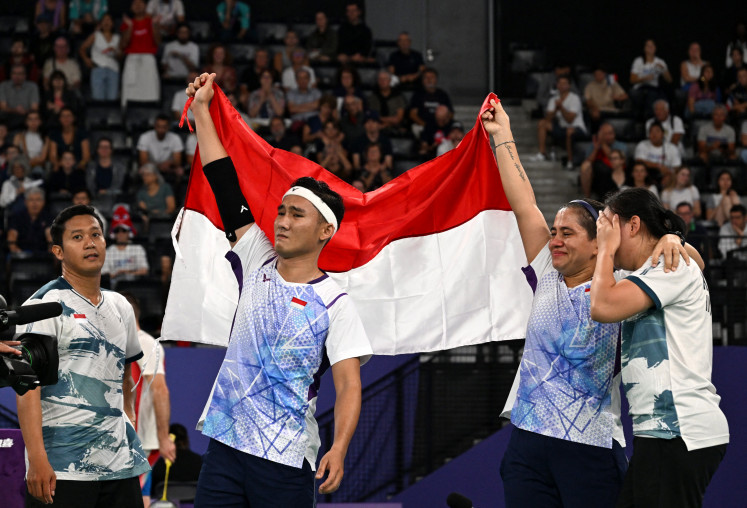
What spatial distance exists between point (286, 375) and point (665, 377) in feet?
4.65

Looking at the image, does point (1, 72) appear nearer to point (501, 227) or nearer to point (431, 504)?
point (431, 504)

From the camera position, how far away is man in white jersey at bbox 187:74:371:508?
374cm

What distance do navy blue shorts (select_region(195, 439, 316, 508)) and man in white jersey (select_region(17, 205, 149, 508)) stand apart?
2.76 feet

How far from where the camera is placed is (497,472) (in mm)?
8484

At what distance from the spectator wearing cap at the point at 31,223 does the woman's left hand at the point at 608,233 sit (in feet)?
24.0

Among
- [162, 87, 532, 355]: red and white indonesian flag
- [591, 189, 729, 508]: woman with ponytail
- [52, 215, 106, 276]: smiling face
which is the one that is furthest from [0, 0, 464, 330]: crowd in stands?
[591, 189, 729, 508]: woman with ponytail

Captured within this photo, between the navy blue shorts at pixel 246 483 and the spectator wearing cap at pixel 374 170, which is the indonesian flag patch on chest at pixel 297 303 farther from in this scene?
the spectator wearing cap at pixel 374 170

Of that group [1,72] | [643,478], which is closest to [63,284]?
[643,478]

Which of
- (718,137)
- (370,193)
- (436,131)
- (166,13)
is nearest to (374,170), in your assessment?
(436,131)

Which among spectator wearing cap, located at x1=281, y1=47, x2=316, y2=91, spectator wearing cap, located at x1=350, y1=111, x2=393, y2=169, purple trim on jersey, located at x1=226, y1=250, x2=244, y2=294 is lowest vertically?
purple trim on jersey, located at x1=226, y1=250, x2=244, y2=294

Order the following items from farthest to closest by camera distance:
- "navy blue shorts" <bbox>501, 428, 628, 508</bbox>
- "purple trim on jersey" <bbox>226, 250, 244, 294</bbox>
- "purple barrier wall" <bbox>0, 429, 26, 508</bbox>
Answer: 1. "purple barrier wall" <bbox>0, 429, 26, 508</bbox>
2. "purple trim on jersey" <bbox>226, 250, 244, 294</bbox>
3. "navy blue shorts" <bbox>501, 428, 628, 508</bbox>

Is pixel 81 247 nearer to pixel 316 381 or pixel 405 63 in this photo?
pixel 316 381

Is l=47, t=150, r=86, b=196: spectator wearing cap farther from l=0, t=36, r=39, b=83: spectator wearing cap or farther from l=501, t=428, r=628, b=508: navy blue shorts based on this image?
l=501, t=428, r=628, b=508: navy blue shorts

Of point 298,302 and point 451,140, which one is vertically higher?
point 451,140
